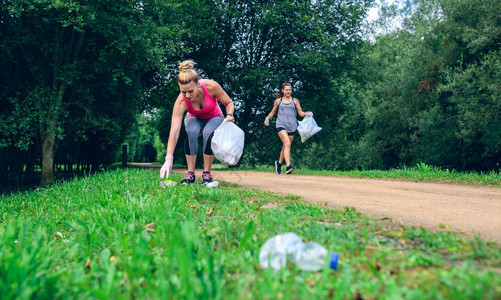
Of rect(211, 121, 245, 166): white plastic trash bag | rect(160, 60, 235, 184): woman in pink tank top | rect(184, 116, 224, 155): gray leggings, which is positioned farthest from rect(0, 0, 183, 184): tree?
rect(211, 121, 245, 166): white plastic trash bag

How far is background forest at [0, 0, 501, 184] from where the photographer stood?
10.8 meters

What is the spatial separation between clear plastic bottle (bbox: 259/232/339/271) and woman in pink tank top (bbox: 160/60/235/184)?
11.1 ft

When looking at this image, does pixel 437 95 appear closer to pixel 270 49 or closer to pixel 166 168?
pixel 270 49

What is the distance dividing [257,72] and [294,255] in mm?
15147

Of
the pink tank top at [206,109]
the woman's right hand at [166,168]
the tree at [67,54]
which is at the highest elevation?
the tree at [67,54]

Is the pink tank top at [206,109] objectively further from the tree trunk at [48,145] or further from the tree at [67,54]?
the tree trunk at [48,145]

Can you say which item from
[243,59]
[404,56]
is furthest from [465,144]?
[243,59]

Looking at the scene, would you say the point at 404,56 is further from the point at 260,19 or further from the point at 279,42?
the point at 260,19

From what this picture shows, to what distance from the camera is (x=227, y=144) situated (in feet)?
15.4

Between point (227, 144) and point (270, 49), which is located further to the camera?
point (270, 49)

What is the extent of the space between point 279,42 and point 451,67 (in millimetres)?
8332

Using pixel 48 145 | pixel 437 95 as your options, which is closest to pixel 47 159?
pixel 48 145

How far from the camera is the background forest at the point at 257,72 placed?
35.3ft

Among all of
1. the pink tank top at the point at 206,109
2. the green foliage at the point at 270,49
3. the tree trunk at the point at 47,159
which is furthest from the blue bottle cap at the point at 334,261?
the green foliage at the point at 270,49
